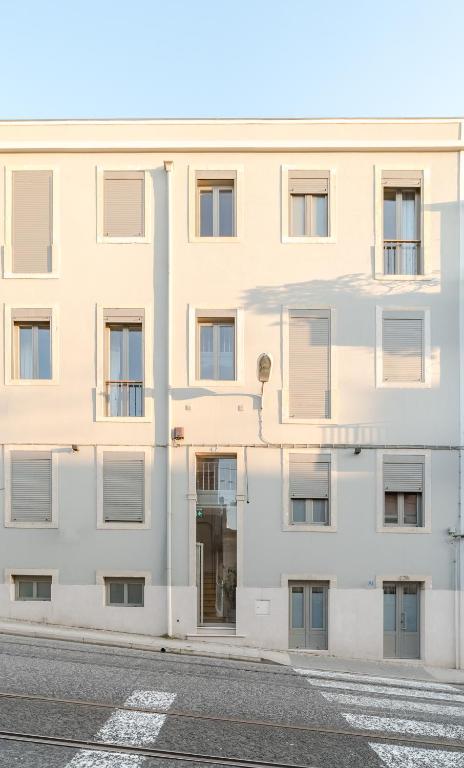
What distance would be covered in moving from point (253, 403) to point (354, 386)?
227 centimetres

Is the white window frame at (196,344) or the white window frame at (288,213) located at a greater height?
the white window frame at (288,213)

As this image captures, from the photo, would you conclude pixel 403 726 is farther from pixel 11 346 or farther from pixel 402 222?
pixel 11 346

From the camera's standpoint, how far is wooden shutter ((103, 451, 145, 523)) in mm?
12375

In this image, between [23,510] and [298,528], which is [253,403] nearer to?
[298,528]

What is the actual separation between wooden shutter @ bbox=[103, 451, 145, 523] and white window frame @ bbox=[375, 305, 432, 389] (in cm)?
558

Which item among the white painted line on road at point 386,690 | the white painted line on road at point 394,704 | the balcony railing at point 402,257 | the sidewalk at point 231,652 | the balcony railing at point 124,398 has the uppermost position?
the balcony railing at point 402,257

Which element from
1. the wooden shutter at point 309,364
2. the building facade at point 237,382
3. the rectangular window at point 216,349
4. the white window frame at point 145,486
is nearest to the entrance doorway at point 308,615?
the building facade at point 237,382

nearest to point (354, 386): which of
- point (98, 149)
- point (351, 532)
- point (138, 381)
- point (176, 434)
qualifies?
point (351, 532)

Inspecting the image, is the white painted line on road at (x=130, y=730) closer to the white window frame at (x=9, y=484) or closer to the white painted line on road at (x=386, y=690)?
the white painted line on road at (x=386, y=690)

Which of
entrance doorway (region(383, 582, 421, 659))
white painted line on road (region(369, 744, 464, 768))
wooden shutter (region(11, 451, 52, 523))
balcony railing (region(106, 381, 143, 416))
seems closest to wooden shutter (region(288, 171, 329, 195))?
balcony railing (region(106, 381, 143, 416))

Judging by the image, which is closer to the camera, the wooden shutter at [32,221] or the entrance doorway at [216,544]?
the entrance doorway at [216,544]

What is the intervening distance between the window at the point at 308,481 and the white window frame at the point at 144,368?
11.2 ft

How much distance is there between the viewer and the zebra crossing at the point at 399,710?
228 inches

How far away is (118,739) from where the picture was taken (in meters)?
5.67
